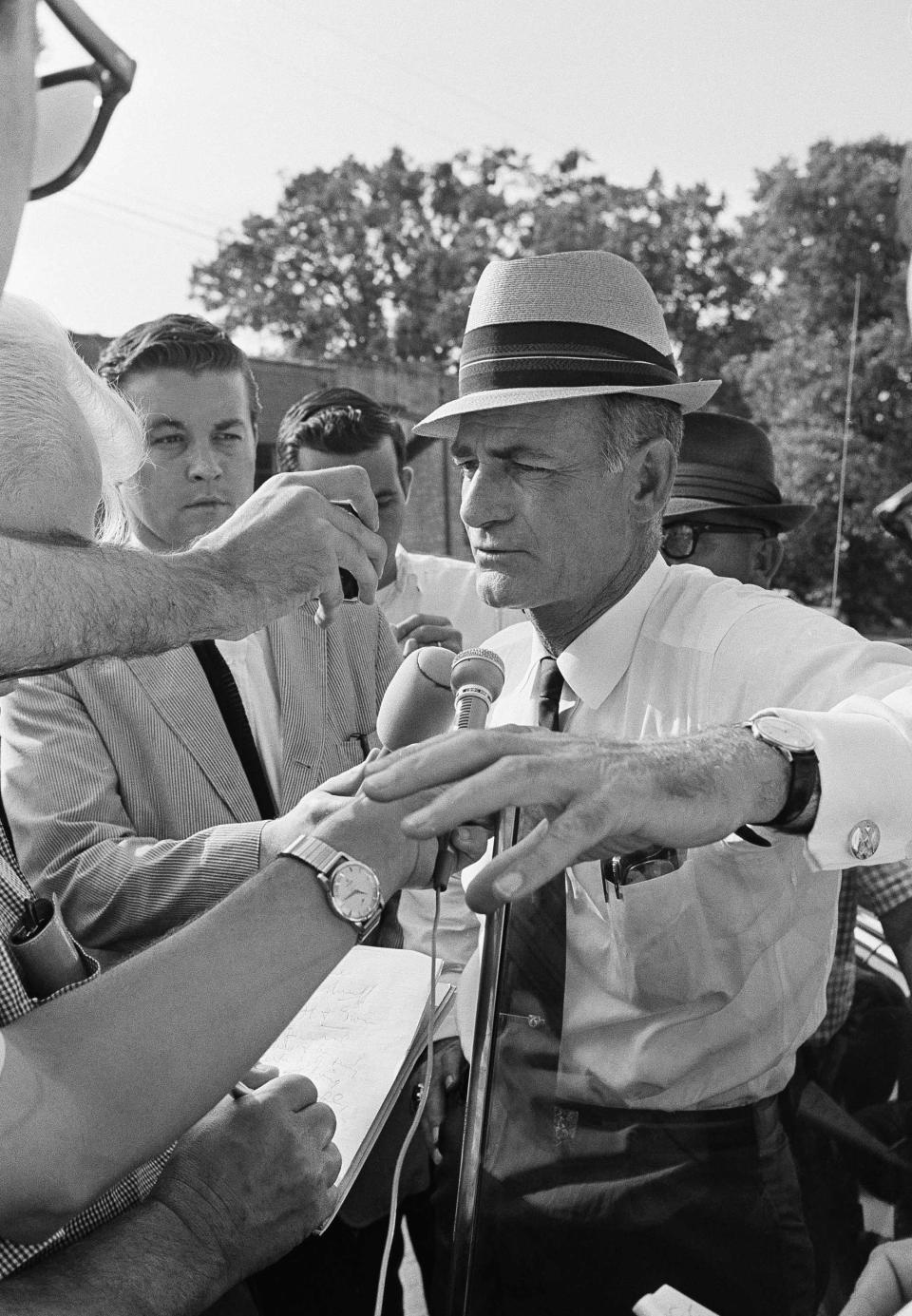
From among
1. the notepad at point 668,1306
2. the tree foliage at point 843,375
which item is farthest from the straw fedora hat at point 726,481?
the tree foliage at point 843,375

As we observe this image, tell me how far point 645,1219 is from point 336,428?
3.12 metres

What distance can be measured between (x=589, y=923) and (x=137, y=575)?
0.78m

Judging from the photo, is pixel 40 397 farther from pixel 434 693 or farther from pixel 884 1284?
pixel 884 1284

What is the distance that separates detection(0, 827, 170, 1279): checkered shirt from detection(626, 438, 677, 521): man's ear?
1333 millimetres

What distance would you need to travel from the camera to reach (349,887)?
1385 mm

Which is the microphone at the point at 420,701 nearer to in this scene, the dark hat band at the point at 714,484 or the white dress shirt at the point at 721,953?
the white dress shirt at the point at 721,953

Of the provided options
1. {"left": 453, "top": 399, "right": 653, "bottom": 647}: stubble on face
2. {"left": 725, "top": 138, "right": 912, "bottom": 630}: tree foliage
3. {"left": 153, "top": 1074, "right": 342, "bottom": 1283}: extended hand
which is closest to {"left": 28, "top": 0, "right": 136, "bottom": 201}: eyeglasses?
{"left": 453, "top": 399, "right": 653, "bottom": 647}: stubble on face

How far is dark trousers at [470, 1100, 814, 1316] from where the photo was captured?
123cm

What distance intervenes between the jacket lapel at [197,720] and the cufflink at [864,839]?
4.48 ft

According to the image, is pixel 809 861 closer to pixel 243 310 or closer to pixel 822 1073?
pixel 822 1073

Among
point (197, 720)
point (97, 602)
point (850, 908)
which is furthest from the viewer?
point (197, 720)

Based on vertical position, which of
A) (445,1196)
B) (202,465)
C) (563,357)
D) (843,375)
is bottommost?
(445,1196)

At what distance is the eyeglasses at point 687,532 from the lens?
348 cm

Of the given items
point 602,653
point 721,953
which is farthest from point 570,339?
point 721,953
